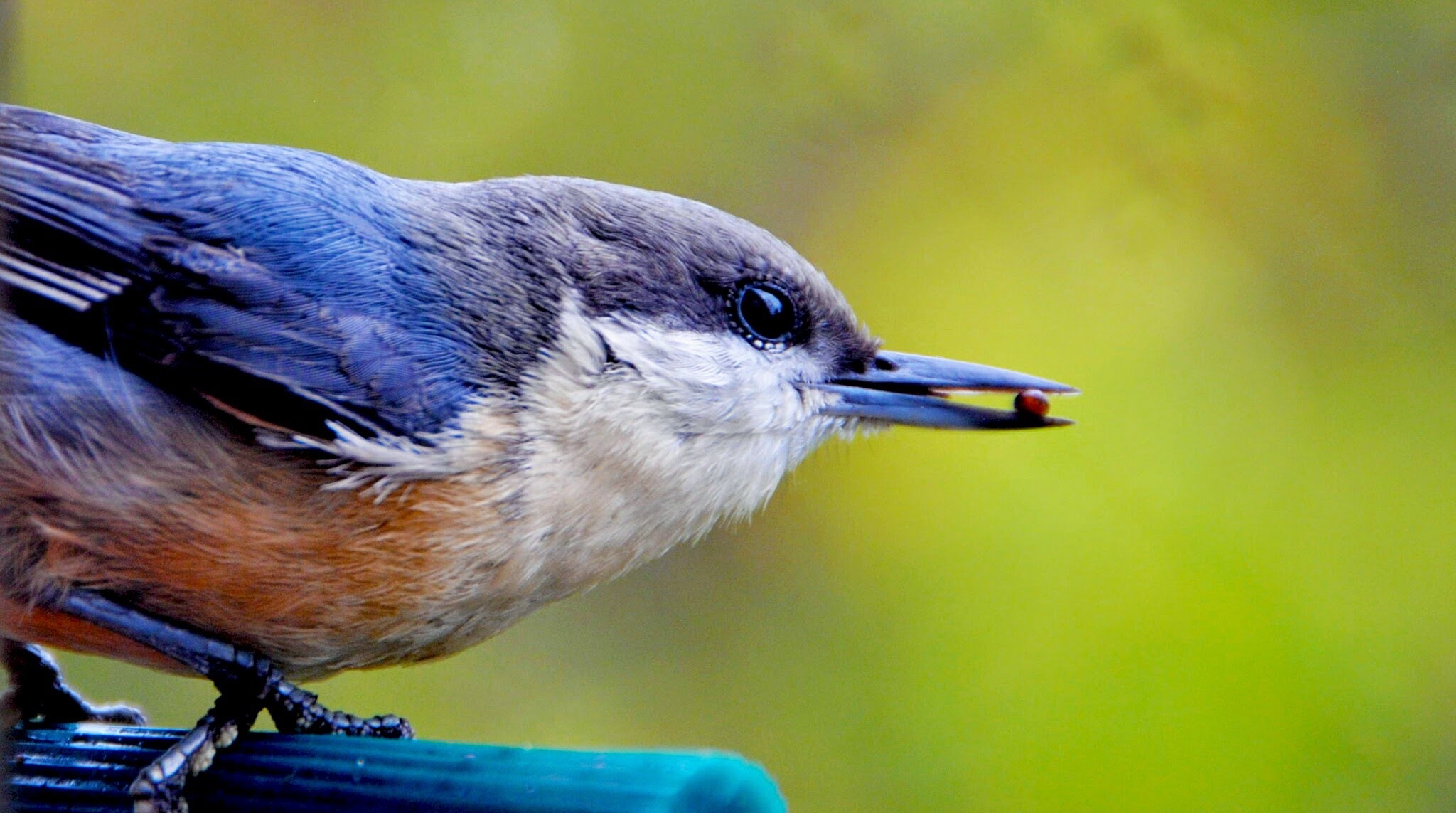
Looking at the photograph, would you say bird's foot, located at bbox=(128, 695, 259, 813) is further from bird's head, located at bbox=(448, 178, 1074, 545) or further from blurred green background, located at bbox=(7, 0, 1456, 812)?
blurred green background, located at bbox=(7, 0, 1456, 812)

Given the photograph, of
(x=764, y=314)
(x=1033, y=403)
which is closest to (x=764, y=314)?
(x=764, y=314)

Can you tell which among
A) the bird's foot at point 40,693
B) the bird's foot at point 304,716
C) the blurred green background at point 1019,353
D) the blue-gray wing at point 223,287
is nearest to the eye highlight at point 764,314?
the blurred green background at point 1019,353

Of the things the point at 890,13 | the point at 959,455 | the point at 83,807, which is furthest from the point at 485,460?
the point at 890,13

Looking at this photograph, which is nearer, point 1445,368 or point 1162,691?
point 1162,691

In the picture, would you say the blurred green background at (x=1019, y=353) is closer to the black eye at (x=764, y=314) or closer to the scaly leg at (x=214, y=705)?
the black eye at (x=764, y=314)

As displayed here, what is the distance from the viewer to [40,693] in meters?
1.69

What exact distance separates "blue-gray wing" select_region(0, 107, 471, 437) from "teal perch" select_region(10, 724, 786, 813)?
0.34 meters

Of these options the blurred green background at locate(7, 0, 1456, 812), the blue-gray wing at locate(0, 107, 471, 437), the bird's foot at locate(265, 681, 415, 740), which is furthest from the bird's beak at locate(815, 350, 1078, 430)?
the bird's foot at locate(265, 681, 415, 740)

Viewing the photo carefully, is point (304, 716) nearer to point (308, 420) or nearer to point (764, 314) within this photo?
point (308, 420)

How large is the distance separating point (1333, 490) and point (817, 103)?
107 cm

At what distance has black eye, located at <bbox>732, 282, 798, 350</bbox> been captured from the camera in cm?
166

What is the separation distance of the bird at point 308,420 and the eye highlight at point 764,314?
0.18 feet

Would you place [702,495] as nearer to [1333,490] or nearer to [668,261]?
[668,261]

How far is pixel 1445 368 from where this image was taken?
224 centimetres
